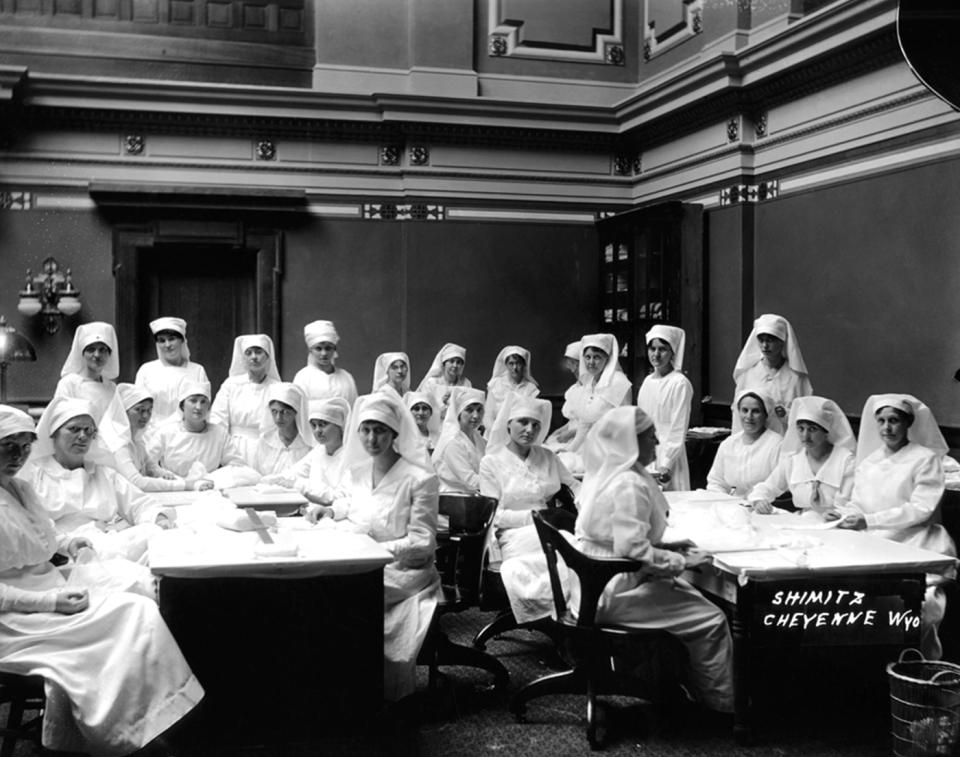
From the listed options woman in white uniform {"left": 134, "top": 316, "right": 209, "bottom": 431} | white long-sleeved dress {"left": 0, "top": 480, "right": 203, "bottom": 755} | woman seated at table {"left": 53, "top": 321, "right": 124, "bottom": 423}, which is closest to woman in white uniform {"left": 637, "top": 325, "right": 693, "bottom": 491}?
woman in white uniform {"left": 134, "top": 316, "right": 209, "bottom": 431}

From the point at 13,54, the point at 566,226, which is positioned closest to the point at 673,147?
the point at 566,226

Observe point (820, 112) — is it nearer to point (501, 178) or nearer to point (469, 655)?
point (501, 178)

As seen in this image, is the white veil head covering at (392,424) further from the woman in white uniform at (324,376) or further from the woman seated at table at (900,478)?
the woman in white uniform at (324,376)

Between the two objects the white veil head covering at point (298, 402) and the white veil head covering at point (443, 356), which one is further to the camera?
the white veil head covering at point (443, 356)


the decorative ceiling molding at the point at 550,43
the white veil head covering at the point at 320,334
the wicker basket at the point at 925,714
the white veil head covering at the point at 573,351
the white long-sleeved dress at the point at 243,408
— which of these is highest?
the decorative ceiling molding at the point at 550,43

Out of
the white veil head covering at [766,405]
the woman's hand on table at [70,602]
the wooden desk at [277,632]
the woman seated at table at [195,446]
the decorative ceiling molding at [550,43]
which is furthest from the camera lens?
the decorative ceiling molding at [550,43]

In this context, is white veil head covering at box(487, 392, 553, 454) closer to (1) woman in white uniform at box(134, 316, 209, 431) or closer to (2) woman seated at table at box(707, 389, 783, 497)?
(2) woman seated at table at box(707, 389, 783, 497)

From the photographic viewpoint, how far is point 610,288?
9438 millimetres

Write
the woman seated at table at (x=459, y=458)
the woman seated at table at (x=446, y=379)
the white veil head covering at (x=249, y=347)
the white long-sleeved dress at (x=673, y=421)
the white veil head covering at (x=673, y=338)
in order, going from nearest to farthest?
the woman seated at table at (x=459, y=458) → the white long-sleeved dress at (x=673, y=421) → the white veil head covering at (x=249, y=347) → the white veil head covering at (x=673, y=338) → the woman seated at table at (x=446, y=379)

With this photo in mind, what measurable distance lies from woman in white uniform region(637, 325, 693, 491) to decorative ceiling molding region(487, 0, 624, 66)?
3644mm

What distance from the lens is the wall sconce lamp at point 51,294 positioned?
8.41 metres

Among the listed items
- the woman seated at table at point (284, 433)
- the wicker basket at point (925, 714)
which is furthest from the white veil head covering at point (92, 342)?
the wicker basket at point (925, 714)

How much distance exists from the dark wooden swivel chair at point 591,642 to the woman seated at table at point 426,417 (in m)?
3.04

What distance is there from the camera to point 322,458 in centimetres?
562
